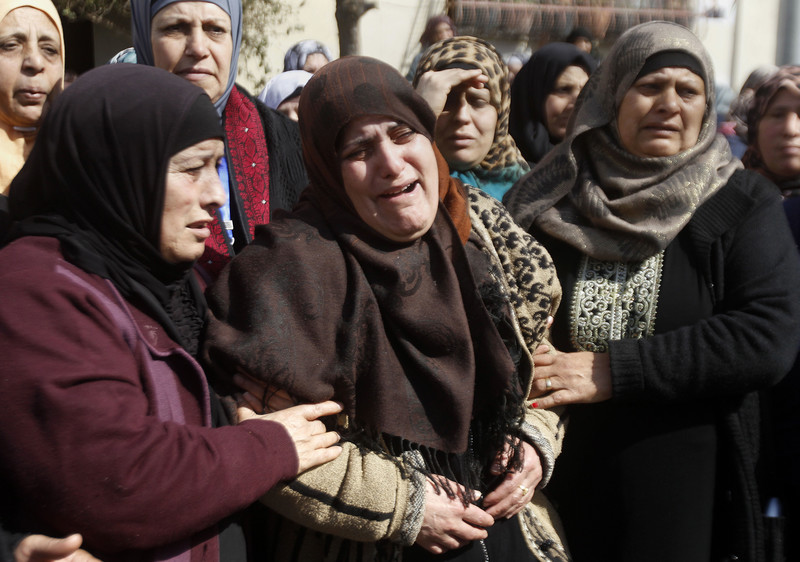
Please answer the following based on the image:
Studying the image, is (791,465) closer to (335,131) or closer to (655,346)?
(655,346)

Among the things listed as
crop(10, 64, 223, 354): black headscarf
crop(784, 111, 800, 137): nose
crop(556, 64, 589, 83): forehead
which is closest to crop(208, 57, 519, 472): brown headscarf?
crop(10, 64, 223, 354): black headscarf

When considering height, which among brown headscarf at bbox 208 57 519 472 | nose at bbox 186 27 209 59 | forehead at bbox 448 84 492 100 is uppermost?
nose at bbox 186 27 209 59

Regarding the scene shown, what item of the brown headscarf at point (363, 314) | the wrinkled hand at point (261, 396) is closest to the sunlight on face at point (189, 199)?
the brown headscarf at point (363, 314)

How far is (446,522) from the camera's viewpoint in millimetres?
1982

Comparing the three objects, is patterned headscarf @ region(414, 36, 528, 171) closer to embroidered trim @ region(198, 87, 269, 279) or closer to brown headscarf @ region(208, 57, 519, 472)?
embroidered trim @ region(198, 87, 269, 279)

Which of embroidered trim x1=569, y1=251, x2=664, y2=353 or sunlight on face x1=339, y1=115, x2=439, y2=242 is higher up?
sunlight on face x1=339, y1=115, x2=439, y2=242

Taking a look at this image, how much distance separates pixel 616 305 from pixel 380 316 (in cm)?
83

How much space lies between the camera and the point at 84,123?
1.72 meters

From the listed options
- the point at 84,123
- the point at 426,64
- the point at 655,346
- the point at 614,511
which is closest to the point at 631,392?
the point at 655,346

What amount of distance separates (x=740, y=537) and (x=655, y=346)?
0.62m

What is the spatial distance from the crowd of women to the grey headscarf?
0.5 inches

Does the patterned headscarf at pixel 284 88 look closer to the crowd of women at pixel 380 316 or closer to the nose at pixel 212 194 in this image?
the crowd of women at pixel 380 316

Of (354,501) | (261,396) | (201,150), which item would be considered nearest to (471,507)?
(354,501)

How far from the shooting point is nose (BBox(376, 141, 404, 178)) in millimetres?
2025
